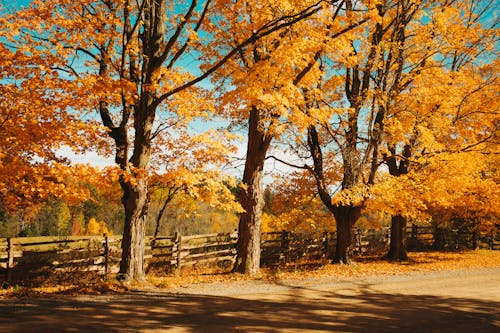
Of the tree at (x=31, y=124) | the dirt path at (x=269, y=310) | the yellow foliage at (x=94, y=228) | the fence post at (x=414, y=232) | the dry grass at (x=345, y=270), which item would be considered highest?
the tree at (x=31, y=124)

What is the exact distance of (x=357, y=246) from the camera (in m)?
23.0

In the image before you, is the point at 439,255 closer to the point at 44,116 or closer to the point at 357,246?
the point at 357,246

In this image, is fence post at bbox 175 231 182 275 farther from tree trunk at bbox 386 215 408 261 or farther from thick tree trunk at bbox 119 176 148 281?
tree trunk at bbox 386 215 408 261

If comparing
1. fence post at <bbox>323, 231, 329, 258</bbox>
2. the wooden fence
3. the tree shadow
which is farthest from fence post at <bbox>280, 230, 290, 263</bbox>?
the tree shadow

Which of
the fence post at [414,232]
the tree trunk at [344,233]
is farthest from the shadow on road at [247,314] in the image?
the fence post at [414,232]

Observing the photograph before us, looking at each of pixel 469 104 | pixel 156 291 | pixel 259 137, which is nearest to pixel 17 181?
pixel 156 291

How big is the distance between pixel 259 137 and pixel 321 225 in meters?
8.91

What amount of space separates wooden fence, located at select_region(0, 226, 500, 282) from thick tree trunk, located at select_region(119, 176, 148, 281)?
3.38m

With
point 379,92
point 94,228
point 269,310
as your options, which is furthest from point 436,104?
point 94,228

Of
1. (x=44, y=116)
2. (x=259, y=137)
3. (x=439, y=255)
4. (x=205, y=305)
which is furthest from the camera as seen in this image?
(x=439, y=255)

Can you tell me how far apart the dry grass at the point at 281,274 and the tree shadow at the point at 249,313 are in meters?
0.98

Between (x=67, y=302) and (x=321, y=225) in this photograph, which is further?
(x=321, y=225)

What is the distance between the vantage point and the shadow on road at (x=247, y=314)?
6.17m

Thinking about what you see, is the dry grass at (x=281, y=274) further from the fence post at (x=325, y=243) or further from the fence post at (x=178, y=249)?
the fence post at (x=325, y=243)
